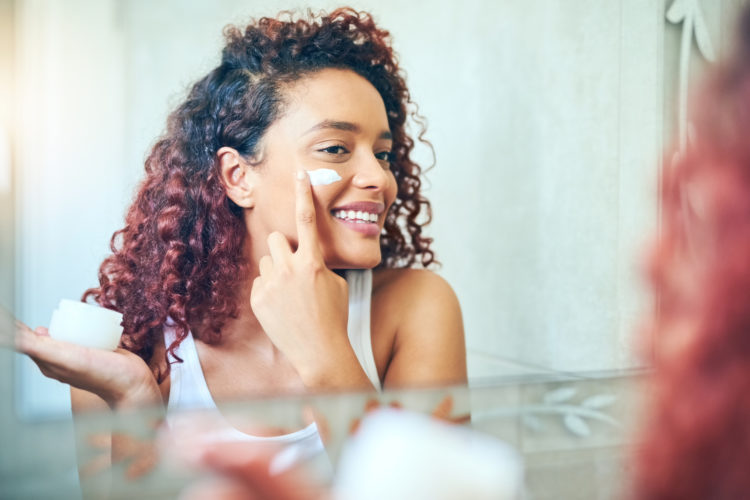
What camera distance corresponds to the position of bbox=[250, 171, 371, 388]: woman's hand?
864 mm

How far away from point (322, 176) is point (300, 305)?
0.17 meters

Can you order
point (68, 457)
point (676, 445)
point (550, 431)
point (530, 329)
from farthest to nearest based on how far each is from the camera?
1. point (530, 329)
2. point (550, 431)
3. point (68, 457)
4. point (676, 445)

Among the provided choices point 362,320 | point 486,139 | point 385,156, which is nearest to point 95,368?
point 362,320

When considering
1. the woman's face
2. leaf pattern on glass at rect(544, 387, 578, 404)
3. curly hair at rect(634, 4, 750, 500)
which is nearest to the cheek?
the woman's face

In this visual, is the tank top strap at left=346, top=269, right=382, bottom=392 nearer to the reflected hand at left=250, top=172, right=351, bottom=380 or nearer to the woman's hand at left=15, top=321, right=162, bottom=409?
the reflected hand at left=250, top=172, right=351, bottom=380

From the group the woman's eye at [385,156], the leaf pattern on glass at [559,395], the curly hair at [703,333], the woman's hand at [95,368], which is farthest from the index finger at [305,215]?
the curly hair at [703,333]

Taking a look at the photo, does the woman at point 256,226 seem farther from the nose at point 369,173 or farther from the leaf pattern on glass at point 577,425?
the leaf pattern on glass at point 577,425

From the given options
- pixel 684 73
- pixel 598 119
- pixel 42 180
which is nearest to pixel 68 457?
pixel 42 180

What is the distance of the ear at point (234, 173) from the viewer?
2.79 feet

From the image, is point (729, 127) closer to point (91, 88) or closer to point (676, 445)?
point (676, 445)

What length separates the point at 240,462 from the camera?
35 cm

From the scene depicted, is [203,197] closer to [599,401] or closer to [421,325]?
[421,325]

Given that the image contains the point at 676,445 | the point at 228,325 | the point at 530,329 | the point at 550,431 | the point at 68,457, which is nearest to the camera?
the point at 676,445

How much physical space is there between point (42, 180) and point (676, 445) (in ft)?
2.40
